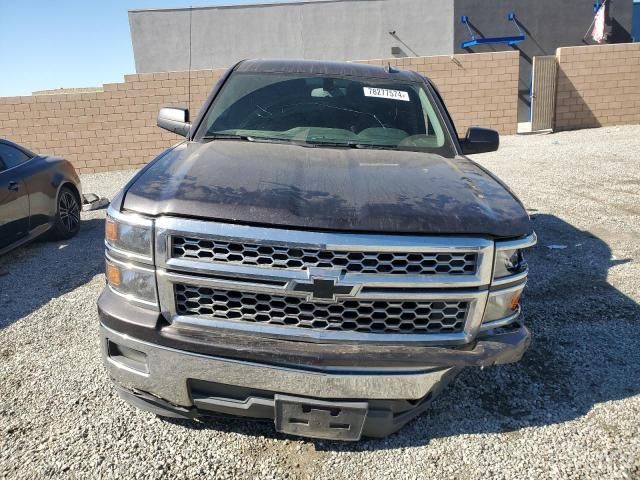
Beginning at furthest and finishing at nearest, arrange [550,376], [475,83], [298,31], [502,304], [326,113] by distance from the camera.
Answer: [298,31] → [475,83] → [326,113] → [550,376] → [502,304]

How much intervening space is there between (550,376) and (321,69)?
273 centimetres

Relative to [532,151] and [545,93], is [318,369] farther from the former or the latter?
[545,93]

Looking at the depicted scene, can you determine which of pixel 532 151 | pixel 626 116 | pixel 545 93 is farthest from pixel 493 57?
pixel 626 116

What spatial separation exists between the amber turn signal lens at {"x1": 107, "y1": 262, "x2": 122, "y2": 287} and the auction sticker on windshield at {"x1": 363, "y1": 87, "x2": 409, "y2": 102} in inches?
89.0

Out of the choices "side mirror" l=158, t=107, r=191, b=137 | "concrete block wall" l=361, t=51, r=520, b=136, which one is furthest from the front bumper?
"concrete block wall" l=361, t=51, r=520, b=136

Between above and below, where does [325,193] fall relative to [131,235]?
above

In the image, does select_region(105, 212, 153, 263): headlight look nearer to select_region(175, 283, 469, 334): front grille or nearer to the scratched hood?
the scratched hood

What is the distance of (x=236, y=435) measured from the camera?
2.37 metres

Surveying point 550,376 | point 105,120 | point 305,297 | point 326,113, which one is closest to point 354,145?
point 326,113

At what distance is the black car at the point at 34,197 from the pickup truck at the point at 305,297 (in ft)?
12.0

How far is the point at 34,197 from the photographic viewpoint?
17.7 ft

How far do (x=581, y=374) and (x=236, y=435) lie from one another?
2133mm

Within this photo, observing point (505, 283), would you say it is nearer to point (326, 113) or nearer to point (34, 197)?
point (326, 113)

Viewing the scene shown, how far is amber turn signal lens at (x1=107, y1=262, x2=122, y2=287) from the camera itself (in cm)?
208
